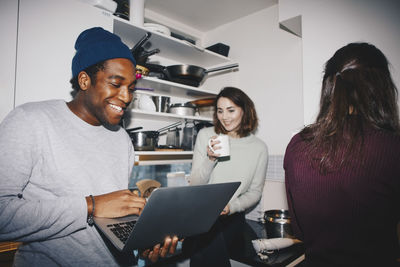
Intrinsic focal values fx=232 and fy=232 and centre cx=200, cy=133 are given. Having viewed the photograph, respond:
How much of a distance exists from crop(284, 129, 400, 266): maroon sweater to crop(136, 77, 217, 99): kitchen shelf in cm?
141

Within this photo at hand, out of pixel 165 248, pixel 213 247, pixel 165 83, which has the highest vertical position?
pixel 165 83

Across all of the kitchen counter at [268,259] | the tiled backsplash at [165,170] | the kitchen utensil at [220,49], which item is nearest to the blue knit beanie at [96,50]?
the kitchen counter at [268,259]

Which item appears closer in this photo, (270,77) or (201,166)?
(201,166)

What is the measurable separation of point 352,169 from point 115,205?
2.43 feet

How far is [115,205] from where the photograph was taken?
792 millimetres

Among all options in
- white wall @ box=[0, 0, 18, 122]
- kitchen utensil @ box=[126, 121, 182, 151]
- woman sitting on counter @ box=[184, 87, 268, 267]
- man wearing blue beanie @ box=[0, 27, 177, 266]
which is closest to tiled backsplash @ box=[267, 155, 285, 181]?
woman sitting on counter @ box=[184, 87, 268, 267]

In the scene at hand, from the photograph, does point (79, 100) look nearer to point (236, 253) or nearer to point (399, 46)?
point (236, 253)

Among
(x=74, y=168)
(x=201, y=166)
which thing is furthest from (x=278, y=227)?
(x=74, y=168)

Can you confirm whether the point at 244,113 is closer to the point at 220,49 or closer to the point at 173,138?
the point at 173,138

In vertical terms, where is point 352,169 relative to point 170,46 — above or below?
below

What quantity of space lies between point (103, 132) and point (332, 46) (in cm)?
140

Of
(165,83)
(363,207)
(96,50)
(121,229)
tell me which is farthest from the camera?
(165,83)

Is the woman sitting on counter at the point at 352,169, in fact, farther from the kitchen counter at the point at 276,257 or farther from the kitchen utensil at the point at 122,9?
the kitchen utensil at the point at 122,9

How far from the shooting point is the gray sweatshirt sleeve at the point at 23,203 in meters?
0.67
